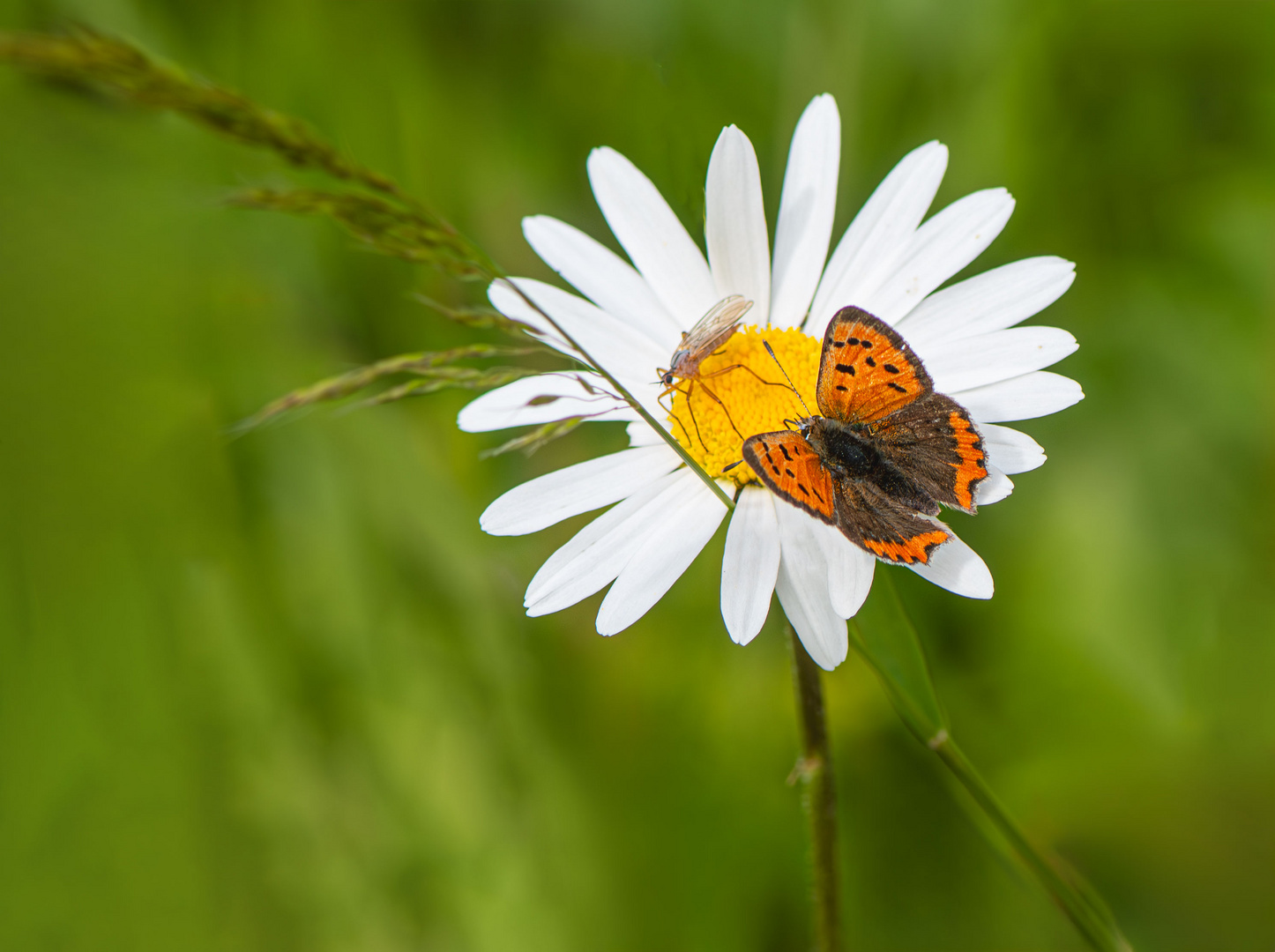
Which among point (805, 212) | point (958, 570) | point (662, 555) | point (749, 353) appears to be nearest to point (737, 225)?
point (805, 212)

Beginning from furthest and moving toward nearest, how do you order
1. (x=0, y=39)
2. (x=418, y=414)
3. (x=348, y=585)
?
(x=418, y=414), (x=348, y=585), (x=0, y=39)

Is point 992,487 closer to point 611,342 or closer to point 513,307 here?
point 611,342

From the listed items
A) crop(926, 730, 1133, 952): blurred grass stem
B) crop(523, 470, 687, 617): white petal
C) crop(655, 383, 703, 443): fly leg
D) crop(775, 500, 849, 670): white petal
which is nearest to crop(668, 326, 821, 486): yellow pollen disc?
crop(655, 383, 703, 443): fly leg

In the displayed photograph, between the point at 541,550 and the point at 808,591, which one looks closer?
the point at 808,591

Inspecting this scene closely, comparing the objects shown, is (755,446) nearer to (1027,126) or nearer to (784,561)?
(784,561)

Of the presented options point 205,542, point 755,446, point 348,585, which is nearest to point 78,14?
point 205,542
